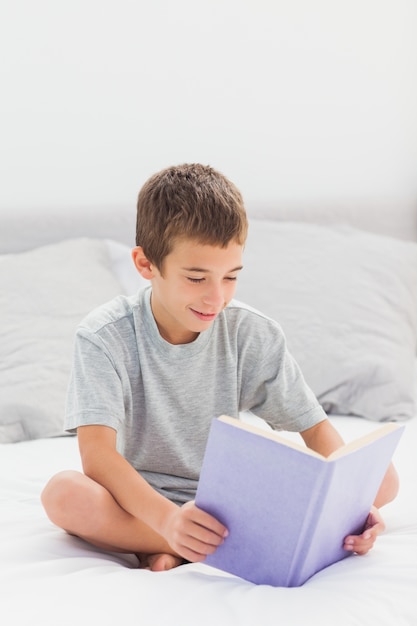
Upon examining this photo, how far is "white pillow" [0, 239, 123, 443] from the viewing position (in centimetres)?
170

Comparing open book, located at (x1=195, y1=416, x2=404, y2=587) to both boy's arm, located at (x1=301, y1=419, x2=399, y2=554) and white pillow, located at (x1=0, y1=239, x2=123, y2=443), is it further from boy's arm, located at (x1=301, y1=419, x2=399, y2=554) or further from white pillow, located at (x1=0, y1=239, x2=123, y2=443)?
white pillow, located at (x1=0, y1=239, x2=123, y2=443)

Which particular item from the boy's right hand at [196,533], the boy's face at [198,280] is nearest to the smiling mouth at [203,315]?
the boy's face at [198,280]

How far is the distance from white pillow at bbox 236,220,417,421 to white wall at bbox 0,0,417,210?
0.97 ft

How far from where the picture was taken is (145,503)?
44.0 inches

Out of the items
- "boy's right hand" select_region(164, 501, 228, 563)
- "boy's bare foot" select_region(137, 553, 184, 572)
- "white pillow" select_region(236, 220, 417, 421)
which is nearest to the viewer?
"boy's right hand" select_region(164, 501, 228, 563)

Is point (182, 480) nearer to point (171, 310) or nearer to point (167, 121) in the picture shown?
point (171, 310)

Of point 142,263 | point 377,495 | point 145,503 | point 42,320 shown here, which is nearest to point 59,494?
point 145,503

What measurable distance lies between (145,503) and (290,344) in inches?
33.7

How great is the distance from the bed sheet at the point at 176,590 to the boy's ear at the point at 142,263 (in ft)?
1.18

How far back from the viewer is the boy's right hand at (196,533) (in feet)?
3.38

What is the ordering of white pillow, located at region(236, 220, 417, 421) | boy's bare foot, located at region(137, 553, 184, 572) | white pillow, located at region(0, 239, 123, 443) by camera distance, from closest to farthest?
boy's bare foot, located at region(137, 553, 184, 572) < white pillow, located at region(0, 239, 123, 443) < white pillow, located at region(236, 220, 417, 421)

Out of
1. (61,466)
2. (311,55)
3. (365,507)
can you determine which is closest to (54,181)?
(311,55)

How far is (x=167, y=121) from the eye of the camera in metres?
2.31

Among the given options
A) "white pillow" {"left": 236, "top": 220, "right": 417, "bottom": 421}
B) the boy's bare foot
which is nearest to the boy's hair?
the boy's bare foot
